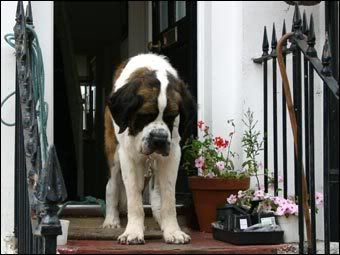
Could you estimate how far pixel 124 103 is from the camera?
3.91m

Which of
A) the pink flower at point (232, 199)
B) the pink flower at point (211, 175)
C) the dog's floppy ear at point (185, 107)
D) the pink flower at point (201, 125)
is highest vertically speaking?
the dog's floppy ear at point (185, 107)

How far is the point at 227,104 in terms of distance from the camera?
16.2ft

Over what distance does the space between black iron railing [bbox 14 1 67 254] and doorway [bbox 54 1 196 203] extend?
146 centimetres

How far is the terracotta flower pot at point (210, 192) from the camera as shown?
4.51 m

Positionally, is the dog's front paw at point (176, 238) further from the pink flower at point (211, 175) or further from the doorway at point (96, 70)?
the doorway at point (96, 70)

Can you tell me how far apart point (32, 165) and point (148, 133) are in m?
0.79

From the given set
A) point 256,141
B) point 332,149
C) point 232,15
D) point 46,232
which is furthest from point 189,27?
point 46,232

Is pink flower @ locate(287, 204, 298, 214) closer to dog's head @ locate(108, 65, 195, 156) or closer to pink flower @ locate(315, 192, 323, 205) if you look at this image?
pink flower @ locate(315, 192, 323, 205)

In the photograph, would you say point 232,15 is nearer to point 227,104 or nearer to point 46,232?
point 227,104

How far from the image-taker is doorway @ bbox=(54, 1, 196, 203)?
574cm

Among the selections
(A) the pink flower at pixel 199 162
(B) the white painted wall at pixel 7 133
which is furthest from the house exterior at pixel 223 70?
(A) the pink flower at pixel 199 162

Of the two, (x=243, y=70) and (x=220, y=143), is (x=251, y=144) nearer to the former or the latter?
(x=220, y=143)

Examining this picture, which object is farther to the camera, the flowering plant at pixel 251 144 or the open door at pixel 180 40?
the open door at pixel 180 40

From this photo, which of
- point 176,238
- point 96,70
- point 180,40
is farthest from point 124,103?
point 96,70
